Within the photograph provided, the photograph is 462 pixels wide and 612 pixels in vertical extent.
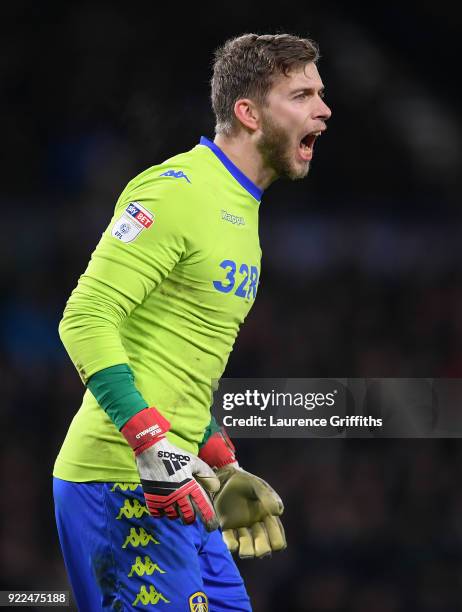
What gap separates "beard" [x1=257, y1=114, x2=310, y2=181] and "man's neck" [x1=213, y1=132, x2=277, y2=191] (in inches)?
0.7

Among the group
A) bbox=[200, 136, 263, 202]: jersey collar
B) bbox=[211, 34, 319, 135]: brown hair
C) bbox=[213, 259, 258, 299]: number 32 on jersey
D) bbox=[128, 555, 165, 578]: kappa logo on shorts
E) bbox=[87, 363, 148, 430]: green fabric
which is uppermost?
bbox=[211, 34, 319, 135]: brown hair

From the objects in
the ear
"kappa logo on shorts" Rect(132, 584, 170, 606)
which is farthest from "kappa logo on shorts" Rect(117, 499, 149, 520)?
the ear

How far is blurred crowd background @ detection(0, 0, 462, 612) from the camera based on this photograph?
4.83m

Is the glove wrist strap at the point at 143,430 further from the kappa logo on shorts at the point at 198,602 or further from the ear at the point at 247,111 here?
the ear at the point at 247,111

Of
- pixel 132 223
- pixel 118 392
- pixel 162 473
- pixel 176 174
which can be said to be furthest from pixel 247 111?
pixel 162 473

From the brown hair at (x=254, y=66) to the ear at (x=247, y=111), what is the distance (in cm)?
2

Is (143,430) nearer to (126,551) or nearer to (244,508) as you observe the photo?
(126,551)

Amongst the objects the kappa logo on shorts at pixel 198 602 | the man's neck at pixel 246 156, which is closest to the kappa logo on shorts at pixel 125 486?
the kappa logo on shorts at pixel 198 602

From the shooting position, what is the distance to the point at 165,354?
78.6 inches

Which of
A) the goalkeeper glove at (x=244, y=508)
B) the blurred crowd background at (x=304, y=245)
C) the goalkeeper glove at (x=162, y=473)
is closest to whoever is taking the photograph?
the goalkeeper glove at (x=162, y=473)

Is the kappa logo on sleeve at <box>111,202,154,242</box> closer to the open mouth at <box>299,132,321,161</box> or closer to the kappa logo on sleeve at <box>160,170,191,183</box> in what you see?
the kappa logo on sleeve at <box>160,170,191,183</box>

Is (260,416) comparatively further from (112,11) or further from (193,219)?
(193,219)

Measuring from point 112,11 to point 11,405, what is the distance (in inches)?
87.0

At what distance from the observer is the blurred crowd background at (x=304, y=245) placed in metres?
4.83
